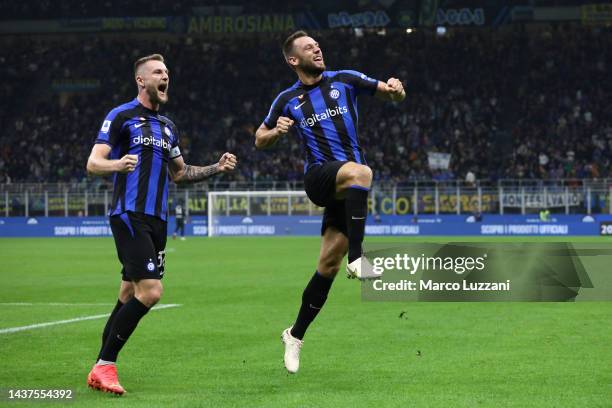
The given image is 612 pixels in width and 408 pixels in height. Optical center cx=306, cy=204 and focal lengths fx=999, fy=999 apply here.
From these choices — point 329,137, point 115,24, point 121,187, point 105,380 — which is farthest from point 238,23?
point 105,380

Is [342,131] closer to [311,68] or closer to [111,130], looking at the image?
[311,68]

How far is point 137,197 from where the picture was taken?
7.68m

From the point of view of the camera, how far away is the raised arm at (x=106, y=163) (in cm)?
727

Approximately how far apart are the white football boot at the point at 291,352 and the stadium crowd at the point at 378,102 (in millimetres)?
36560

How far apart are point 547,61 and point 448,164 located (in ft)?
31.7

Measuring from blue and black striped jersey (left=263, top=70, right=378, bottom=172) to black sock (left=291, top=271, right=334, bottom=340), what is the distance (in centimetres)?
103

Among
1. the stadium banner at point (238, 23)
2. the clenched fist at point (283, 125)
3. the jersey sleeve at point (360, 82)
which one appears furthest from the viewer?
the stadium banner at point (238, 23)

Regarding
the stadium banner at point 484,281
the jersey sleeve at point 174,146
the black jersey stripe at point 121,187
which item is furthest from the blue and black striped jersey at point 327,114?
the stadium banner at point 484,281

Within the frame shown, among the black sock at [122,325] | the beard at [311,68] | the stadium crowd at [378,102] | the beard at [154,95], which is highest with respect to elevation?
the stadium crowd at [378,102]

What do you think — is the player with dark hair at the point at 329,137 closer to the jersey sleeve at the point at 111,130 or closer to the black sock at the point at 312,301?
the black sock at the point at 312,301

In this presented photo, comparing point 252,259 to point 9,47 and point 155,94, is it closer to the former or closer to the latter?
point 155,94

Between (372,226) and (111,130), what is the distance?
3641 centimetres

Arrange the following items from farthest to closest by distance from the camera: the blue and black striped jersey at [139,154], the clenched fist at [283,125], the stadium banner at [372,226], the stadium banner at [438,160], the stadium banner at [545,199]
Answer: the stadium banner at [438,160]
the stadium banner at [372,226]
the stadium banner at [545,199]
the clenched fist at [283,125]
the blue and black striped jersey at [139,154]

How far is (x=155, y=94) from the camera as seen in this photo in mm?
7895
